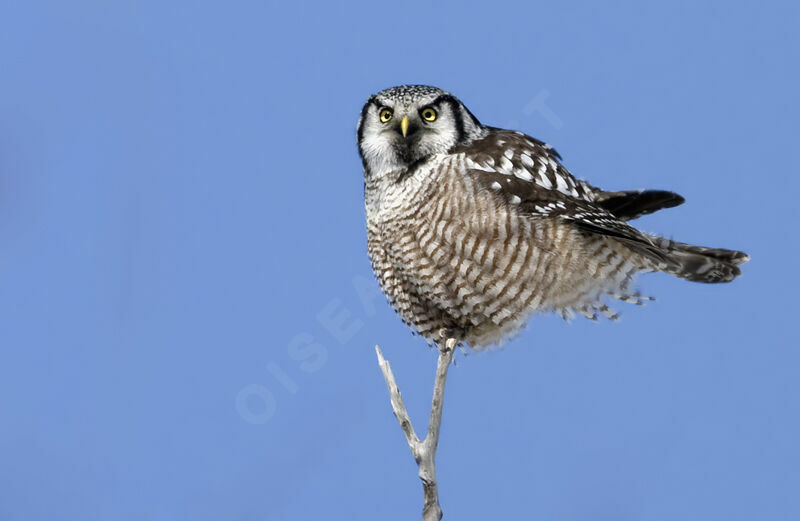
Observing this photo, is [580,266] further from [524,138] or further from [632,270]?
[524,138]

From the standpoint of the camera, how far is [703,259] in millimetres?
6160

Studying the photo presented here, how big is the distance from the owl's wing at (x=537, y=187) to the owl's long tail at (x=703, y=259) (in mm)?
170

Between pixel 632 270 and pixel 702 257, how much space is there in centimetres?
48

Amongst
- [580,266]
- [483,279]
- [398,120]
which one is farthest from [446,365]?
[398,120]

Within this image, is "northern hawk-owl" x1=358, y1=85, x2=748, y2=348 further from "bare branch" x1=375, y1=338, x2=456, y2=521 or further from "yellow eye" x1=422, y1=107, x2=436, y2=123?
"bare branch" x1=375, y1=338, x2=456, y2=521

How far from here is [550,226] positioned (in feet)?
18.8

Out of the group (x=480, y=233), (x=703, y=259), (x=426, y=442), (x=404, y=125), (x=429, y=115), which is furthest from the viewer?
(x=703, y=259)

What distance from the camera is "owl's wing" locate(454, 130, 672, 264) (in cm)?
570

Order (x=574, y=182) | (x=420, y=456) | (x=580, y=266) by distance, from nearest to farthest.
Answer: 1. (x=420, y=456)
2. (x=580, y=266)
3. (x=574, y=182)

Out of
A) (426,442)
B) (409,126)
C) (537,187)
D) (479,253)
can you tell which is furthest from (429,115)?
(426,442)

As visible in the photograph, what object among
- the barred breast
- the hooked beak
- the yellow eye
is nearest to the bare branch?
the barred breast

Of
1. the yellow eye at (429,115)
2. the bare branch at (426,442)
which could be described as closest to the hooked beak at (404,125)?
the yellow eye at (429,115)

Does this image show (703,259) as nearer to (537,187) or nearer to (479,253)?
(537,187)

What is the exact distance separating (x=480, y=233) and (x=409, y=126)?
0.75 m
